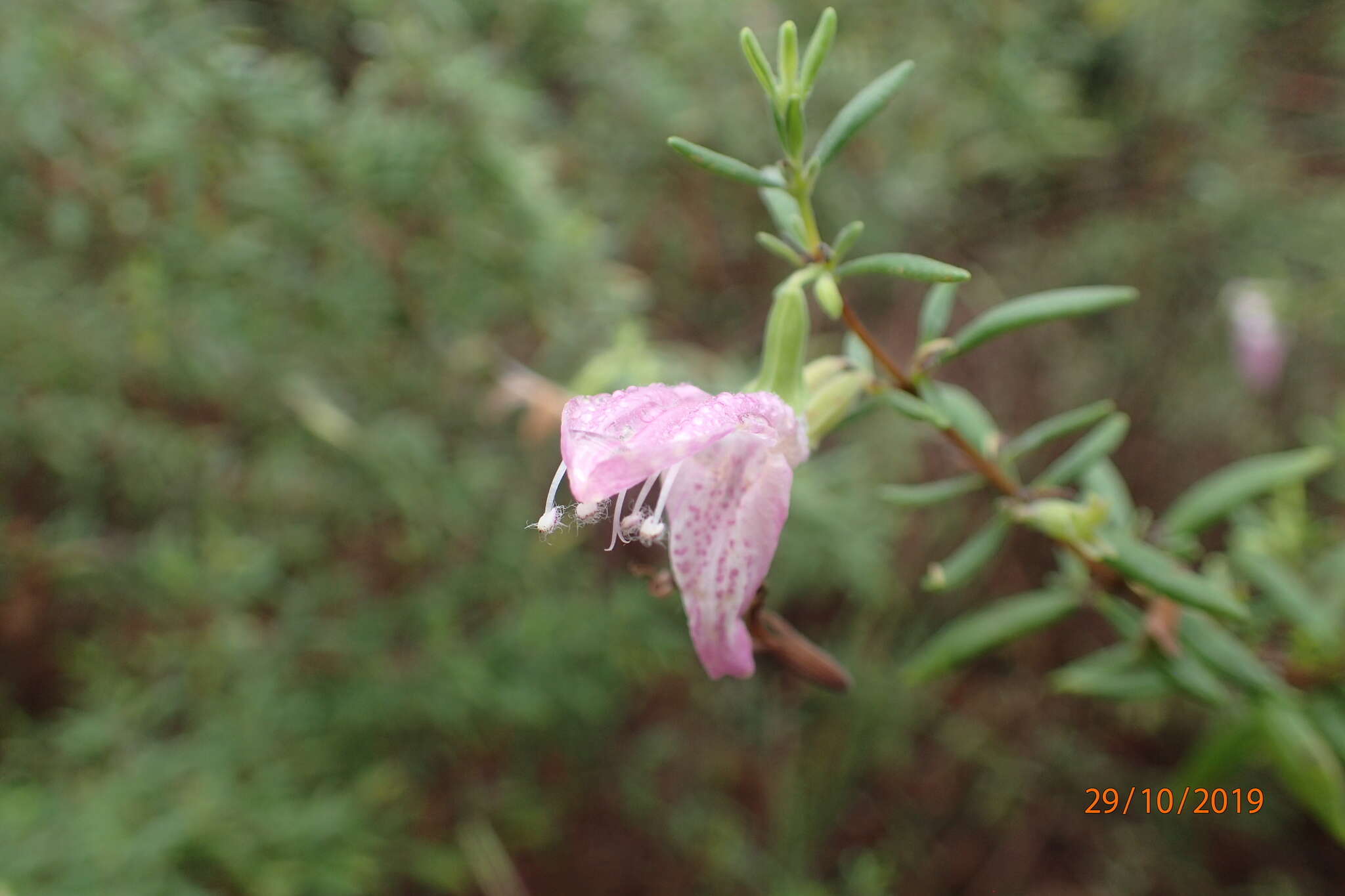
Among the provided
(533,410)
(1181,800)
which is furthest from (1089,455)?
(533,410)

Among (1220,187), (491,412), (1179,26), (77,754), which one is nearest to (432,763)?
(77,754)

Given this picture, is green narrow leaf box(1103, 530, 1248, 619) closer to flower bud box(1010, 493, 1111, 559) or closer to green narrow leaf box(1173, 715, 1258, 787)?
flower bud box(1010, 493, 1111, 559)

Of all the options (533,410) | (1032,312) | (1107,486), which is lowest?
(533,410)

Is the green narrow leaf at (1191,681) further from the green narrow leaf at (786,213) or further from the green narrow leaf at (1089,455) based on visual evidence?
the green narrow leaf at (786,213)

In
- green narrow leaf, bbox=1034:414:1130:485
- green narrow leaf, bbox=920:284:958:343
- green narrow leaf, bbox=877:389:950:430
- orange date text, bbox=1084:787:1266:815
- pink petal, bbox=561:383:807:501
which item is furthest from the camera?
orange date text, bbox=1084:787:1266:815

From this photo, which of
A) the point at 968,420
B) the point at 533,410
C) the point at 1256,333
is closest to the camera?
the point at 968,420

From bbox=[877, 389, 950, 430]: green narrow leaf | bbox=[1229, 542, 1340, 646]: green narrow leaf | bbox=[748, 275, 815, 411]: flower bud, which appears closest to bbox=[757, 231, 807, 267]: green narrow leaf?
bbox=[748, 275, 815, 411]: flower bud

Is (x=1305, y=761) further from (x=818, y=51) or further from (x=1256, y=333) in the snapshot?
(x=1256, y=333)
